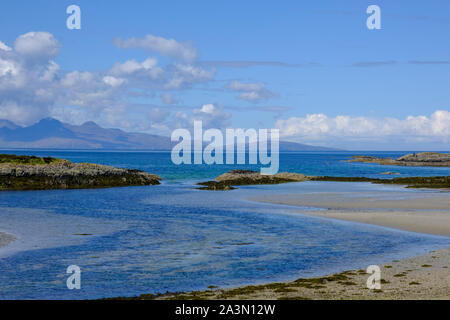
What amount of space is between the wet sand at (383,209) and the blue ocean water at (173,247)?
8.50 feet

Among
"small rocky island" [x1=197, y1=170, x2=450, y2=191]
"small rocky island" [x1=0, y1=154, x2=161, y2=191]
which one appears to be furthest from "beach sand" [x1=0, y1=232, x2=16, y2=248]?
"small rocky island" [x1=197, y1=170, x2=450, y2=191]

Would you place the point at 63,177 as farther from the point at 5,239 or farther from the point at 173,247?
the point at 173,247

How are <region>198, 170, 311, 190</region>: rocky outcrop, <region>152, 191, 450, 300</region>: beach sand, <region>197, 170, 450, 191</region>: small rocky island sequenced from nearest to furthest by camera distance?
<region>152, 191, 450, 300</region>: beach sand
<region>197, 170, 450, 191</region>: small rocky island
<region>198, 170, 311, 190</region>: rocky outcrop

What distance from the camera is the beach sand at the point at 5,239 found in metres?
26.6

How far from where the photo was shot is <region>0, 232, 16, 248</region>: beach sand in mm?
26562

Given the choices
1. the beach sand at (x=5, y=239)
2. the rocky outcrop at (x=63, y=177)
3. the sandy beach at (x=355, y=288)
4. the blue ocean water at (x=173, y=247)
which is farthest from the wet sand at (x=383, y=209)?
the rocky outcrop at (x=63, y=177)

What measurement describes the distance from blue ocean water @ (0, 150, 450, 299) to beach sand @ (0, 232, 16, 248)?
677 mm

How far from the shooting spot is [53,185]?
67.1m

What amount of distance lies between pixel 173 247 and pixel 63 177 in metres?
49.0

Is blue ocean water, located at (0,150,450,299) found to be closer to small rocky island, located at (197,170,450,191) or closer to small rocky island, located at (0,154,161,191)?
small rocky island, located at (0,154,161,191)

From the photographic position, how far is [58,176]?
2771 inches

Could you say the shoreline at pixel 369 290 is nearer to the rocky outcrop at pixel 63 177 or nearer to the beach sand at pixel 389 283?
the beach sand at pixel 389 283
